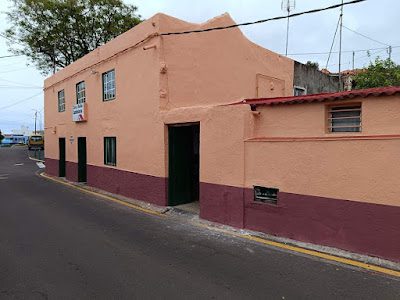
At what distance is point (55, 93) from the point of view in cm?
1856

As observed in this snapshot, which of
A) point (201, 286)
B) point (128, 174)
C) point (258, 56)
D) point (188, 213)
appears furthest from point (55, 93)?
point (201, 286)

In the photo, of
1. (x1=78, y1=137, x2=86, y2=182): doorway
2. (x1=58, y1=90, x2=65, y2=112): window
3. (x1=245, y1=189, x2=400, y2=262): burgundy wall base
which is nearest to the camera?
(x1=245, y1=189, x2=400, y2=262): burgundy wall base

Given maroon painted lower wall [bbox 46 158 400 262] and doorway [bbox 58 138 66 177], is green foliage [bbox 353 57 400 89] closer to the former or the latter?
maroon painted lower wall [bbox 46 158 400 262]

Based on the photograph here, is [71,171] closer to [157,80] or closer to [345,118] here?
[157,80]

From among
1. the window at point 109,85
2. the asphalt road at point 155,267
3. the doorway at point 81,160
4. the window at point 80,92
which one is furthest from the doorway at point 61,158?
the asphalt road at point 155,267

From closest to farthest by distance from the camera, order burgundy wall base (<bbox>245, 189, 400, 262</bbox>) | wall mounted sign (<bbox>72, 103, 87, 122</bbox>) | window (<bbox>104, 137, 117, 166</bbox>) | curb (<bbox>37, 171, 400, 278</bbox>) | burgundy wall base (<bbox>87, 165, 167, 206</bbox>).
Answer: curb (<bbox>37, 171, 400, 278</bbox>) → burgundy wall base (<bbox>245, 189, 400, 262</bbox>) → burgundy wall base (<bbox>87, 165, 167, 206</bbox>) → window (<bbox>104, 137, 117, 166</bbox>) → wall mounted sign (<bbox>72, 103, 87, 122</bbox>)

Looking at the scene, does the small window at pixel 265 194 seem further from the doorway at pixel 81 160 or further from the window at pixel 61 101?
the window at pixel 61 101

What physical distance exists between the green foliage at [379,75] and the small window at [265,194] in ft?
48.3

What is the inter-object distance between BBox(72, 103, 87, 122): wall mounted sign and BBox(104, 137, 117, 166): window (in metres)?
2.06

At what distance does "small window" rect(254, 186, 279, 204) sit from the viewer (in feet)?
23.2

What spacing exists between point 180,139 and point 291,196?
14.7 feet

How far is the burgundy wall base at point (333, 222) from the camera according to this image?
5457mm

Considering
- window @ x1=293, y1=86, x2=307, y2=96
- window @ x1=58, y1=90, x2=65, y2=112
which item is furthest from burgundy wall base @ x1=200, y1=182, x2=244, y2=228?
window @ x1=58, y1=90, x2=65, y2=112

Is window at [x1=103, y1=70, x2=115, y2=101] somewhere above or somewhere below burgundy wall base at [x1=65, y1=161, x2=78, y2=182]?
above
